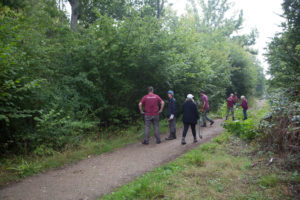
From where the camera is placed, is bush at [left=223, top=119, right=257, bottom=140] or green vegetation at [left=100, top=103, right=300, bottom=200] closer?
green vegetation at [left=100, top=103, right=300, bottom=200]

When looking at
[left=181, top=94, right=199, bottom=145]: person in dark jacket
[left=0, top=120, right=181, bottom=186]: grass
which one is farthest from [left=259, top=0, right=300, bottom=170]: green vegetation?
[left=0, top=120, right=181, bottom=186]: grass

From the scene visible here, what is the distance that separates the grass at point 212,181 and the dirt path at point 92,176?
47 centimetres

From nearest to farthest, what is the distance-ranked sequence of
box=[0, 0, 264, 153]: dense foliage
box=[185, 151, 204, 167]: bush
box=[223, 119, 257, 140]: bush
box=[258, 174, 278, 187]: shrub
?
1. box=[258, 174, 278, 187]: shrub
2. box=[185, 151, 204, 167]: bush
3. box=[0, 0, 264, 153]: dense foliage
4. box=[223, 119, 257, 140]: bush

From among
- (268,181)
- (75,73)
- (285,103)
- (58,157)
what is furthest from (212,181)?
(75,73)

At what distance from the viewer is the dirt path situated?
4.14 m

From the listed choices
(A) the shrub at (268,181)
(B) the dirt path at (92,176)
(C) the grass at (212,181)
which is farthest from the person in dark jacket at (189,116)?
(A) the shrub at (268,181)

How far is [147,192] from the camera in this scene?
3.82 meters

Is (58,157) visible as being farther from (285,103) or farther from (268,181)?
(285,103)

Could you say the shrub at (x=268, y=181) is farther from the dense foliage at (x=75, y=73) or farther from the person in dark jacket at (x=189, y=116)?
the dense foliage at (x=75, y=73)

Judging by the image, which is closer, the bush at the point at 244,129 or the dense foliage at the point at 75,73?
the dense foliage at the point at 75,73

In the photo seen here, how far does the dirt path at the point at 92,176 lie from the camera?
414 cm

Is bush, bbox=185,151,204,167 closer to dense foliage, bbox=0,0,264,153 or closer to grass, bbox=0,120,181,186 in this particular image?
grass, bbox=0,120,181,186

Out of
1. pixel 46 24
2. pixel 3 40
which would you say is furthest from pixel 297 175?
pixel 46 24

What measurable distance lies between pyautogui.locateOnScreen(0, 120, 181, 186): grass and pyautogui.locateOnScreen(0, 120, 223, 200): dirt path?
0.86 feet
